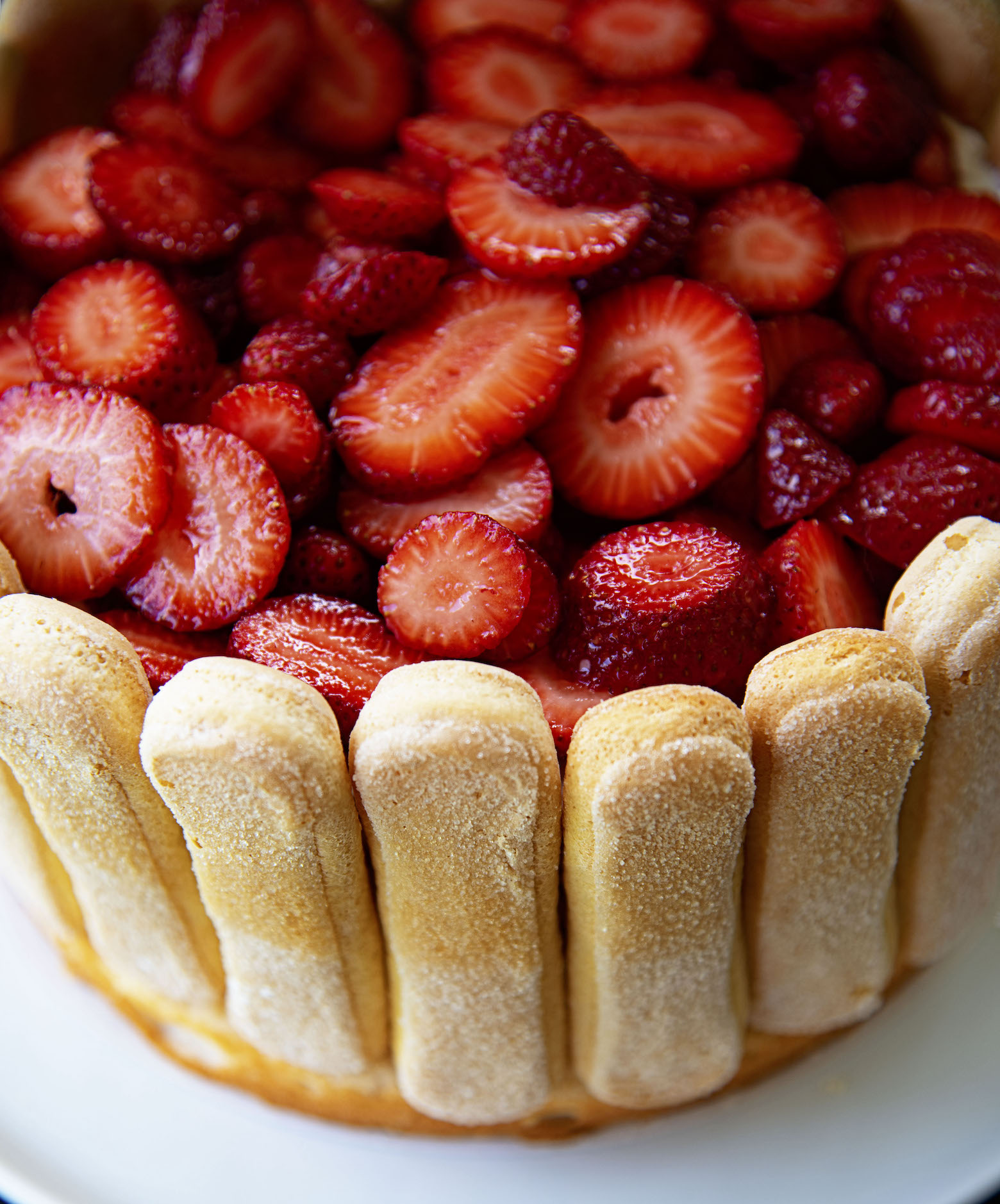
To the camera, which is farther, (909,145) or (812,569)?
(909,145)

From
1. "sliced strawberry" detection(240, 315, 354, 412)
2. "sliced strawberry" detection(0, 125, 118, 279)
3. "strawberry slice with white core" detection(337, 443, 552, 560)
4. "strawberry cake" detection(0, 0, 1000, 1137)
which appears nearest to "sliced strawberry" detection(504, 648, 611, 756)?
"strawberry cake" detection(0, 0, 1000, 1137)

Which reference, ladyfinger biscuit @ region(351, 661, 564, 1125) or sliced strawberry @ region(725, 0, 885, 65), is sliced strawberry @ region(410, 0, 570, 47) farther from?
ladyfinger biscuit @ region(351, 661, 564, 1125)

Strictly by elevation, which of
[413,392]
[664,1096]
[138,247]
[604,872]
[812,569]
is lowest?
[664,1096]

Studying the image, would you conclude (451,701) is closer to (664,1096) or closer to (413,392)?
(413,392)

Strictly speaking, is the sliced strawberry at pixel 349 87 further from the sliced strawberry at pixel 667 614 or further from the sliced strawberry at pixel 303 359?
the sliced strawberry at pixel 667 614

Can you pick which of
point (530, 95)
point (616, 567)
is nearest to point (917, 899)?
point (616, 567)
